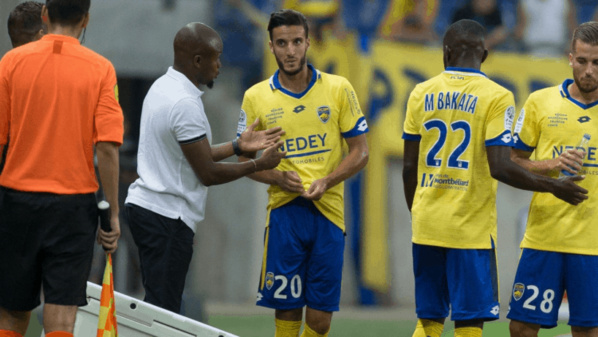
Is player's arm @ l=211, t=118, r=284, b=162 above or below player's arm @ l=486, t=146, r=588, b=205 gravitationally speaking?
above

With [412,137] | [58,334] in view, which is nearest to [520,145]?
[412,137]

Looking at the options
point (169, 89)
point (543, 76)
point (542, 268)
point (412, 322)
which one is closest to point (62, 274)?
point (169, 89)

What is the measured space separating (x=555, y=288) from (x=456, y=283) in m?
0.58

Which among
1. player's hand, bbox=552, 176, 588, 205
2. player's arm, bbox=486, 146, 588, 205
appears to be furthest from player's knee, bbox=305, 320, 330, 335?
player's hand, bbox=552, 176, 588, 205

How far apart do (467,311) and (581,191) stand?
946 mm

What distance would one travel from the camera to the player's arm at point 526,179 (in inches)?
220

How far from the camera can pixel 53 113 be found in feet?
15.3

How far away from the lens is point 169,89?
5.62 metres

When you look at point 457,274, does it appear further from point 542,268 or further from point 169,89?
point 169,89

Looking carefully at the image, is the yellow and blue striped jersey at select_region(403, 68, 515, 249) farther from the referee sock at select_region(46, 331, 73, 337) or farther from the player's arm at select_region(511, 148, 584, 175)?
the referee sock at select_region(46, 331, 73, 337)

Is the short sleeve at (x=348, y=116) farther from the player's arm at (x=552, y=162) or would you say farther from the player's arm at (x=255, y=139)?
the player's arm at (x=552, y=162)

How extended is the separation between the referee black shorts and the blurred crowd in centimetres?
674

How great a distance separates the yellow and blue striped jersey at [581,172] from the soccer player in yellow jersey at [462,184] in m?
0.15

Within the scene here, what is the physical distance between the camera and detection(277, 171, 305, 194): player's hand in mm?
6016
